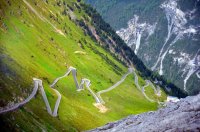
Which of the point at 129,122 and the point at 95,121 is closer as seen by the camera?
the point at 129,122

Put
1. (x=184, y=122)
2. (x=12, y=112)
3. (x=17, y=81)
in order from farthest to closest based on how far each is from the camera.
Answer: (x=17, y=81) < (x=12, y=112) < (x=184, y=122)

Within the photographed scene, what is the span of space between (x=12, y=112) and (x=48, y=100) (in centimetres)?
5249

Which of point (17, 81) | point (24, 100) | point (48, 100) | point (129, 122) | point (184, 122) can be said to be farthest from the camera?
point (48, 100)

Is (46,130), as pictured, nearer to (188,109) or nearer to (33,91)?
(33,91)

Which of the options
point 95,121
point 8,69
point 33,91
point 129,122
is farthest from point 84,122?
point 129,122

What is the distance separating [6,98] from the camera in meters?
146

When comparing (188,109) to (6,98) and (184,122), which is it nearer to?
(184,122)

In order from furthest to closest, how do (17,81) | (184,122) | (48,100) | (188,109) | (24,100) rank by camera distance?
(48,100), (17,81), (24,100), (188,109), (184,122)

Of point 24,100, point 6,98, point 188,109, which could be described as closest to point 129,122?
point 188,109

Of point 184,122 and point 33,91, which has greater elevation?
point 33,91

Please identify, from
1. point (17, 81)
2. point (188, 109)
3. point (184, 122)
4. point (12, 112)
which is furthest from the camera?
point (17, 81)

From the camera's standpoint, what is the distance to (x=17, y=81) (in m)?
176

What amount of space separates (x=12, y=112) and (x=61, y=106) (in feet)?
182

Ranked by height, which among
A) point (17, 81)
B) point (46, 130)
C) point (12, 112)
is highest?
point (17, 81)
